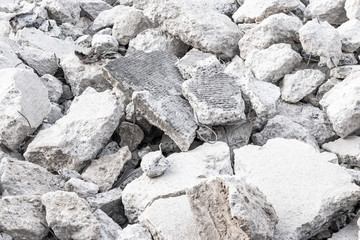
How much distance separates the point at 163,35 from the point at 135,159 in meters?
1.48

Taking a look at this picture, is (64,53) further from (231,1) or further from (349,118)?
(349,118)

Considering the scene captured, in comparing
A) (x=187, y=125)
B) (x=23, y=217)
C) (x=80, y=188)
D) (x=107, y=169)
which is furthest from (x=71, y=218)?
(x=187, y=125)

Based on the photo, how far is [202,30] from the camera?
475 centimetres

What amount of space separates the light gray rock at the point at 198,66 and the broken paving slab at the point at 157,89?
6 centimetres

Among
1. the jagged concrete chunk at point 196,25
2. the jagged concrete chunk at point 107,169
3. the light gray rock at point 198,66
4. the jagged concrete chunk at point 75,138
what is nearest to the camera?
the jagged concrete chunk at point 107,169

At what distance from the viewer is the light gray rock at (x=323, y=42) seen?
14.3 ft

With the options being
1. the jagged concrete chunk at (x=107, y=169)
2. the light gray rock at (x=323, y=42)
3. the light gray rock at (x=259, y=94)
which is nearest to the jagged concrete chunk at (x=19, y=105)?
the jagged concrete chunk at (x=107, y=169)

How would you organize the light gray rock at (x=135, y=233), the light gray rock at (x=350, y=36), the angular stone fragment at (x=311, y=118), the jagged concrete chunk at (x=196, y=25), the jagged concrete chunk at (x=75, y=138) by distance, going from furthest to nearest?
the jagged concrete chunk at (x=196, y=25) < the light gray rock at (x=350, y=36) < the angular stone fragment at (x=311, y=118) < the jagged concrete chunk at (x=75, y=138) < the light gray rock at (x=135, y=233)

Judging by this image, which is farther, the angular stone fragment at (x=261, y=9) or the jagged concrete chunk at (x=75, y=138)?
the angular stone fragment at (x=261, y=9)

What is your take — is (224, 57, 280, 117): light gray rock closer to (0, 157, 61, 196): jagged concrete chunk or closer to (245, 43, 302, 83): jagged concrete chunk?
(245, 43, 302, 83): jagged concrete chunk

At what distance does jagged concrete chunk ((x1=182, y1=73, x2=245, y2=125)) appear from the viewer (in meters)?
3.83

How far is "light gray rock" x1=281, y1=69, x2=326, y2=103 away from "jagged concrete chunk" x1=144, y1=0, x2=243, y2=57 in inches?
28.4

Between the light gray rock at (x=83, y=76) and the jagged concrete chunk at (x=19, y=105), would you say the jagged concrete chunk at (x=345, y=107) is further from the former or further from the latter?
the jagged concrete chunk at (x=19, y=105)

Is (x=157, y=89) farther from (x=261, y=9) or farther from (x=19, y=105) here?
(x=261, y=9)
